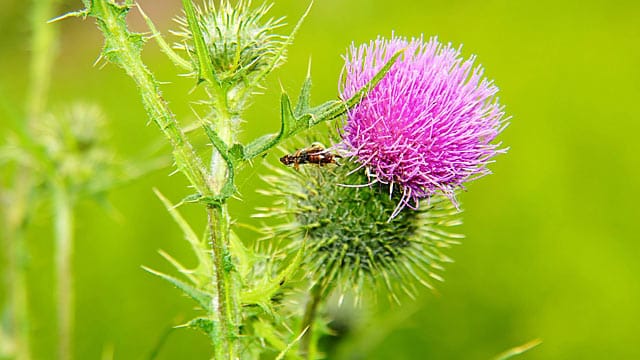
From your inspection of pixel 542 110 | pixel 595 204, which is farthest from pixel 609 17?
pixel 595 204

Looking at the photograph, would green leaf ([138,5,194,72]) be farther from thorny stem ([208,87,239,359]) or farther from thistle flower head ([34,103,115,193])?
thistle flower head ([34,103,115,193])

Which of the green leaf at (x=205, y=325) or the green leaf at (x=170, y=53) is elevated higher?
the green leaf at (x=170, y=53)

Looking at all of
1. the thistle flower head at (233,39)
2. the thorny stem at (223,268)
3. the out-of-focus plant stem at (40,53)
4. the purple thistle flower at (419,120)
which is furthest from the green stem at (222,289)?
the out-of-focus plant stem at (40,53)

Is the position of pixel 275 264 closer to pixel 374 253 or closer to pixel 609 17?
pixel 374 253

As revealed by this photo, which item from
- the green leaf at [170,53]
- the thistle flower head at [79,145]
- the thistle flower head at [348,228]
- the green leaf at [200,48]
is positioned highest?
the thistle flower head at [79,145]

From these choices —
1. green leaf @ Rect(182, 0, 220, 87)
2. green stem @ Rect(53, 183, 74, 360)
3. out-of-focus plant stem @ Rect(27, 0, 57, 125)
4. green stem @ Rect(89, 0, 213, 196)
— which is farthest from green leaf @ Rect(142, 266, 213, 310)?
out-of-focus plant stem @ Rect(27, 0, 57, 125)

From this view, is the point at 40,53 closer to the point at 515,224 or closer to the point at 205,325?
the point at 205,325

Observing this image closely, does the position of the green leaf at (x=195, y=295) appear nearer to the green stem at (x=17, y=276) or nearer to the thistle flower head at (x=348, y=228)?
the thistle flower head at (x=348, y=228)

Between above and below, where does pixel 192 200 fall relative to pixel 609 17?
below
